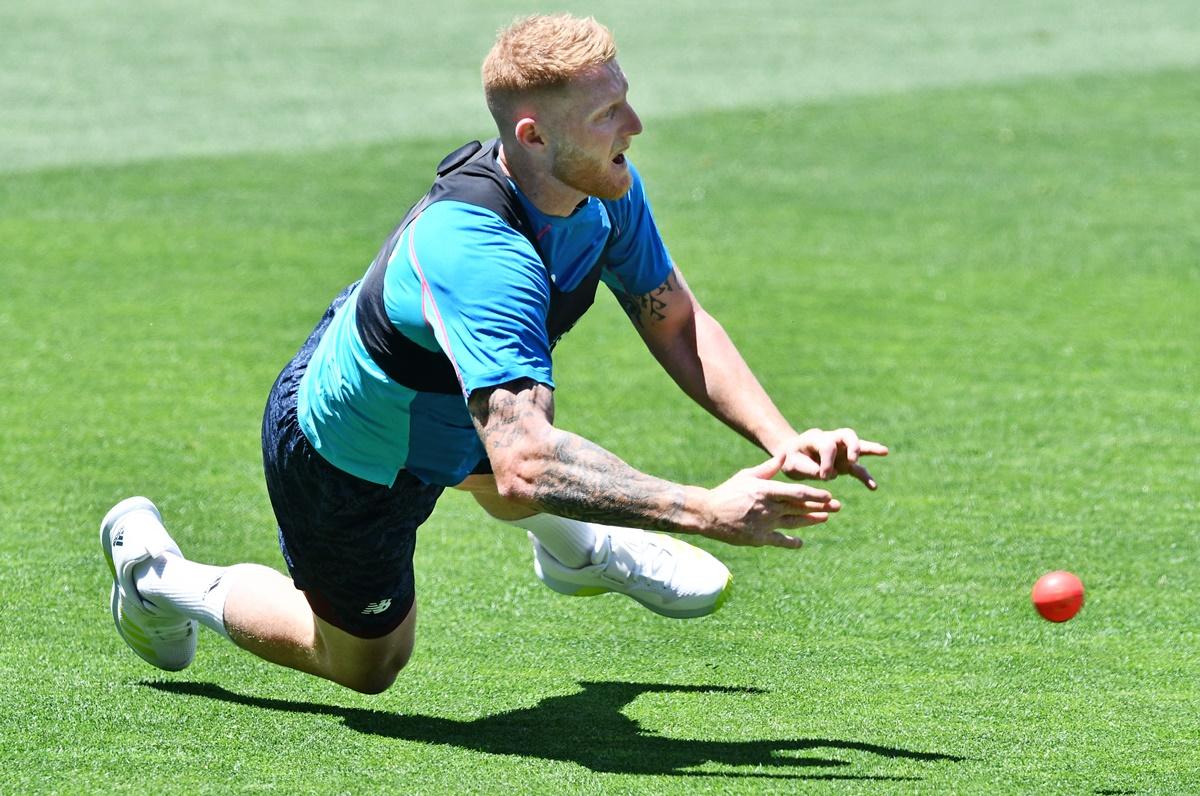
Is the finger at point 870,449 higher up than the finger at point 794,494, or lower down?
higher up

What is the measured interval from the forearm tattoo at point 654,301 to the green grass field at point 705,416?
1133 mm

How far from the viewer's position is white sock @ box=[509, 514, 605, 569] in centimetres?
550

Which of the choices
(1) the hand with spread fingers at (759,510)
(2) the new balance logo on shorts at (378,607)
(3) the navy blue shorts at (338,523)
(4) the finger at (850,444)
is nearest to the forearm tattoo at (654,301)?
(3) the navy blue shorts at (338,523)

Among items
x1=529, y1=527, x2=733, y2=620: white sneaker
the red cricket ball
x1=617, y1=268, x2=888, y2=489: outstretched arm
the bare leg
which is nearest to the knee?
the bare leg

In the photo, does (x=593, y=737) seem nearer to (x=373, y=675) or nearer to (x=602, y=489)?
(x=373, y=675)

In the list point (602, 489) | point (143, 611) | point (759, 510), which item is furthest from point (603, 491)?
point (143, 611)

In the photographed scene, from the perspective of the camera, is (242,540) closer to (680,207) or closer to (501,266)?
(501,266)

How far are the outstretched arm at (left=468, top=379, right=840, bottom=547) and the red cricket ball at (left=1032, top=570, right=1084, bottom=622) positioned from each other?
166cm

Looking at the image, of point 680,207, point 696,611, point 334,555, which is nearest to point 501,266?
point 334,555

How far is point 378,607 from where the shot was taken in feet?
16.8

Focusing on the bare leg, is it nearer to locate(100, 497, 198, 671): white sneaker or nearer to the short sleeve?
locate(100, 497, 198, 671): white sneaker

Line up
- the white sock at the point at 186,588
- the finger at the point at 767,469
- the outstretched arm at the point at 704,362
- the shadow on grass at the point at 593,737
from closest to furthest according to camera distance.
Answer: the finger at the point at 767,469 < the shadow on grass at the point at 593,737 < the outstretched arm at the point at 704,362 < the white sock at the point at 186,588

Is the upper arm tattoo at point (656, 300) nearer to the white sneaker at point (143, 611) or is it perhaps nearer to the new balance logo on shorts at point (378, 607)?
the new balance logo on shorts at point (378, 607)

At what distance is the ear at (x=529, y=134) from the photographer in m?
4.37
